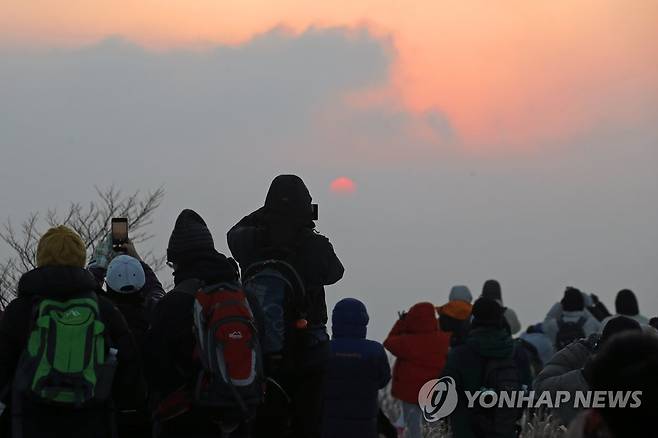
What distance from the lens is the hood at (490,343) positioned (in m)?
9.91

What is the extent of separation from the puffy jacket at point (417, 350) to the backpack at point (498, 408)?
11.9ft

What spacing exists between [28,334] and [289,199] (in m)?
2.19

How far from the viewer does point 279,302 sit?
8.41 meters

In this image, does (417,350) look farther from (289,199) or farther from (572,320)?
(289,199)

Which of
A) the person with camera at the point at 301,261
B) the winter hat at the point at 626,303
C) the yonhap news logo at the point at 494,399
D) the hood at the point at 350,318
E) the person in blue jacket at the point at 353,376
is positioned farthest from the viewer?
the winter hat at the point at 626,303

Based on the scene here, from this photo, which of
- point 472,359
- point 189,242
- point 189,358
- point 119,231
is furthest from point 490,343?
point 189,358

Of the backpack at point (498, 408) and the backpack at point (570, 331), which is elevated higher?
the backpack at point (570, 331)

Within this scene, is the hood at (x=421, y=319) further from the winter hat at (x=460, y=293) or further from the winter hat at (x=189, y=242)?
the winter hat at (x=189, y=242)

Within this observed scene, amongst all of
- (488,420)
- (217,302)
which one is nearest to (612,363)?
(217,302)

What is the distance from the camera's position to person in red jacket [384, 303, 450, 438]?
13734 millimetres

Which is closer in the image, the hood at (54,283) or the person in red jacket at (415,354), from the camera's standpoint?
the hood at (54,283)

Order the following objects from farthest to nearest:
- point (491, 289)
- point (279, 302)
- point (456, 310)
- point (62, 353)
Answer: point (491, 289) < point (456, 310) < point (279, 302) < point (62, 353)

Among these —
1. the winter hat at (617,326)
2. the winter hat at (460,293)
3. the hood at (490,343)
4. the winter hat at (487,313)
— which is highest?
the winter hat at (460,293)

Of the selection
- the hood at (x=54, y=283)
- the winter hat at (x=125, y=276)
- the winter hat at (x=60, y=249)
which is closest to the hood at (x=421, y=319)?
the winter hat at (x=125, y=276)
